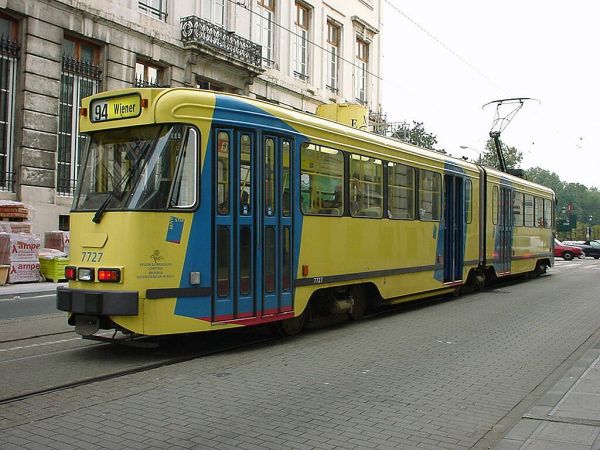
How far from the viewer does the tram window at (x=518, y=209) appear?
756 inches

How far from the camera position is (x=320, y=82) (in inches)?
1281

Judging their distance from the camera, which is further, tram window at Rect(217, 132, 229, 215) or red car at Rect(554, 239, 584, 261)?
red car at Rect(554, 239, 584, 261)

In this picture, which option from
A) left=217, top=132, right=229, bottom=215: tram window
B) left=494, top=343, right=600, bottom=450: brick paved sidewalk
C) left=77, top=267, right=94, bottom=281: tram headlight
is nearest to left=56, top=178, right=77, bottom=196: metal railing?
left=77, top=267, right=94, bottom=281: tram headlight

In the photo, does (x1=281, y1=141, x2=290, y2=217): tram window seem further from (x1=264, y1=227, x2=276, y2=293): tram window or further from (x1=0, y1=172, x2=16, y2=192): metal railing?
(x1=0, y1=172, x2=16, y2=192): metal railing

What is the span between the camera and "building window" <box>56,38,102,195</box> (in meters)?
20.8

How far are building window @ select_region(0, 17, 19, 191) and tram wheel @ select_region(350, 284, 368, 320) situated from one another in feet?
41.1

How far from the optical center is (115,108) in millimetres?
8258

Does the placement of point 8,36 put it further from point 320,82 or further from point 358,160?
point 320,82

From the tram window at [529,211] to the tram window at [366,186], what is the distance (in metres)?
10.6

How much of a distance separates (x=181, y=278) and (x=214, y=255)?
20.7 inches

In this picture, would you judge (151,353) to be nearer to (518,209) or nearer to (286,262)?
(286,262)

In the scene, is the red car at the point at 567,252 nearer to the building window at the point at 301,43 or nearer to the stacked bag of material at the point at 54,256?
the building window at the point at 301,43

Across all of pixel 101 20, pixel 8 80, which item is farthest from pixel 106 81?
pixel 8 80

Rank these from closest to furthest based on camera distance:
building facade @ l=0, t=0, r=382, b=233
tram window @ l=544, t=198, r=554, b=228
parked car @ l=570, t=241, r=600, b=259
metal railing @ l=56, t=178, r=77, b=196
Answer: building facade @ l=0, t=0, r=382, b=233 → metal railing @ l=56, t=178, r=77, b=196 → tram window @ l=544, t=198, r=554, b=228 → parked car @ l=570, t=241, r=600, b=259
